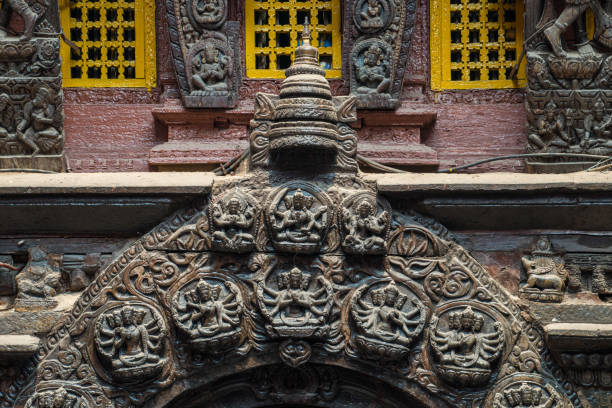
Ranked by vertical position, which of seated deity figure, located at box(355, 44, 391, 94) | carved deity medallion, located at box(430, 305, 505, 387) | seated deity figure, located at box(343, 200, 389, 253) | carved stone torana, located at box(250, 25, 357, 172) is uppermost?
seated deity figure, located at box(355, 44, 391, 94)

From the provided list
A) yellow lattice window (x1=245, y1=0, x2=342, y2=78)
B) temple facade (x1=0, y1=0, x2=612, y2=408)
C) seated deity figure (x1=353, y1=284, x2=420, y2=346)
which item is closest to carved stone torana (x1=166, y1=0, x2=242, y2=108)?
yellow lattice window (x1=245, y1=0, x2=342, y2=78)

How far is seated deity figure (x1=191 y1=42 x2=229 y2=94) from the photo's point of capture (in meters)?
5.49

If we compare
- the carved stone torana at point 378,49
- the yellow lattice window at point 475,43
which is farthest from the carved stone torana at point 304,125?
the yellow lattice window at point 475,43

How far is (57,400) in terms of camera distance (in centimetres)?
468

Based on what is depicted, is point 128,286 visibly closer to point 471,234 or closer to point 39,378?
point 39,378

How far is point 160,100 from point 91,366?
1.57 m

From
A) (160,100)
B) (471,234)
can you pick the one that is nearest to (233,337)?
(471,234)

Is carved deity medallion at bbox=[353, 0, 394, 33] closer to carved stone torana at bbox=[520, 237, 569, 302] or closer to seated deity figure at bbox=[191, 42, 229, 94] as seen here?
seated deity figure at bbox=[191, 42, 229, 94]

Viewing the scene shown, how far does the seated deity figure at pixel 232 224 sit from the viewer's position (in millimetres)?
4750

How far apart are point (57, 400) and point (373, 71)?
2.26m

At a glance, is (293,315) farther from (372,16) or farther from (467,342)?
(372,16)

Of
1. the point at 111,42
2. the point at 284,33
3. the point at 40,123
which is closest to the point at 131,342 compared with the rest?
the point at 40,123

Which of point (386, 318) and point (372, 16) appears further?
point (372, 16)

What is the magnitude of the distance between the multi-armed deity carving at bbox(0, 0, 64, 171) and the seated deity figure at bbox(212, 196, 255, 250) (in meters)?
1.11
